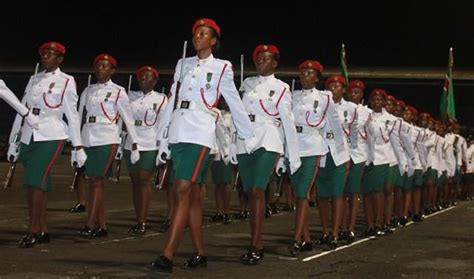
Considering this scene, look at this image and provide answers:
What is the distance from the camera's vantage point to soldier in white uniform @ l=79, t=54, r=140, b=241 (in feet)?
33.6

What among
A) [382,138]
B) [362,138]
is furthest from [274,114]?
[382,138]

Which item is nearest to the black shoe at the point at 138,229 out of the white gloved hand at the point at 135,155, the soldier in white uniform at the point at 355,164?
the white gloved hand at the point at 135,155

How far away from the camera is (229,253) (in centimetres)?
903

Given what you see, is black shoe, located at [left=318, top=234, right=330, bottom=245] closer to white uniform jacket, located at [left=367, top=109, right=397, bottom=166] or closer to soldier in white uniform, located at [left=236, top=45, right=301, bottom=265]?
soldier in white uniform, located at [left=236, top=45, right=301, bottom=265]

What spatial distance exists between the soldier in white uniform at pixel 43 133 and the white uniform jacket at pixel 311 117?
246 centimetres

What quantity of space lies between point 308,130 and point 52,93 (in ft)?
9.35

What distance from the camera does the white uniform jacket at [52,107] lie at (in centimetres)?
898

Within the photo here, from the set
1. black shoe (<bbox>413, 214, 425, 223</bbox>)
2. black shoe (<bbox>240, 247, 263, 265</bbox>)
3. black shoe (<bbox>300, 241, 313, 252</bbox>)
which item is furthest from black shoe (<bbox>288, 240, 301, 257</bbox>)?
black shoe (<bbox>413, 214, 425, 223</bbox>)

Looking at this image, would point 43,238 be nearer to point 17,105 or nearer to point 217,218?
point 17,105

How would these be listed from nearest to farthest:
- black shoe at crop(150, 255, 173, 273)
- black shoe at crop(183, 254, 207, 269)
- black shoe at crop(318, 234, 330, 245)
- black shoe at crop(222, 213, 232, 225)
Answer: black shoe at crop(150, 255, 173, 273) → black shoe at crop(183, 254, 207, 269) → black shoe at crop(318, 234, 330, 245) → black shoe at crop(222, 213, 232, 225)

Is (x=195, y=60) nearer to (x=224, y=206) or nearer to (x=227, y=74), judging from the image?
(x=227, y=74)

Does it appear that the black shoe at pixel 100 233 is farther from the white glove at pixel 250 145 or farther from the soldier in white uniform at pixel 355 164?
the soldier in white uniform at pixel 355 164

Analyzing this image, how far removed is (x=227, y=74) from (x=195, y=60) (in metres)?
0.32

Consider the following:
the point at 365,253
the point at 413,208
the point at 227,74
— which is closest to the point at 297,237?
the point at 365,253
